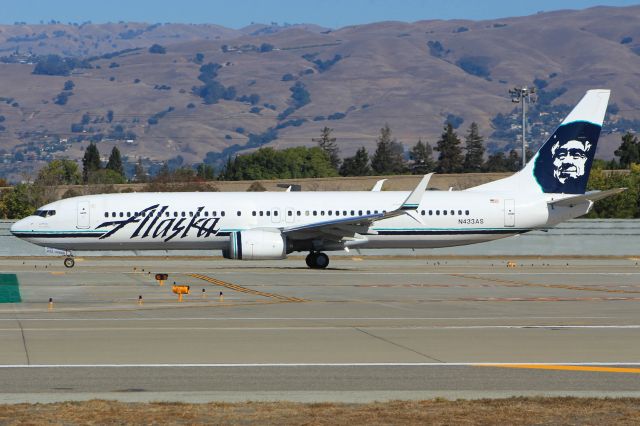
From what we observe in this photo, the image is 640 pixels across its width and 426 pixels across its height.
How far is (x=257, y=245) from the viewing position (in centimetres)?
4509

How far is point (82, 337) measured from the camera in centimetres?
2269

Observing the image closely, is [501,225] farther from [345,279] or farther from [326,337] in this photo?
[326,337]

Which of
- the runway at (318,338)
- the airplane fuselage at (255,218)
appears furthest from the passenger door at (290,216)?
the runway at (318,338)

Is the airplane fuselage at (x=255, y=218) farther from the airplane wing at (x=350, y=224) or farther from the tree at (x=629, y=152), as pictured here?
the tree at (x=629, y=152)

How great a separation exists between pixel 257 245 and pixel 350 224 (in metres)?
4.04

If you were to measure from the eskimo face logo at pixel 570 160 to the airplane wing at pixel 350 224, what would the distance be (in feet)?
23.8

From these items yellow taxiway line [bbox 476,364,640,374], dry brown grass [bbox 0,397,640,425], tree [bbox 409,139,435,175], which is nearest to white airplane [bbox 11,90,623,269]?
yellow taxiway line [bbox 476,364,640,374]

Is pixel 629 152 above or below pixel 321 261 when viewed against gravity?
above

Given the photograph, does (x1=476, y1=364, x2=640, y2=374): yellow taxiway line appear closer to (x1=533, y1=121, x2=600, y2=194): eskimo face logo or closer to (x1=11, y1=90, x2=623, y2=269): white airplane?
(x1=11, y1=90, x2=623, y2=269): white airplane

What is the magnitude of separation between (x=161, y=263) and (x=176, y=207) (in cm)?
579

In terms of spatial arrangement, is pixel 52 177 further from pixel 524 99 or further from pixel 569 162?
pixel 569 162

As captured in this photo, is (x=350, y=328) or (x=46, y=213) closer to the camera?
(x=350, y=328)

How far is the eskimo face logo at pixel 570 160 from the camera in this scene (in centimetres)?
5009

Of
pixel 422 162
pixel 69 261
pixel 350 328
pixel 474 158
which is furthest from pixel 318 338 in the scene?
pixel 474 158
